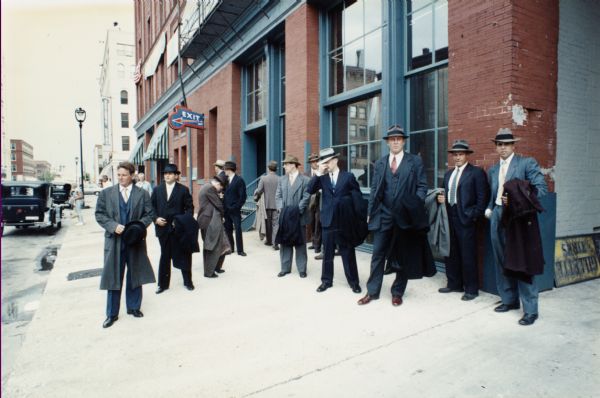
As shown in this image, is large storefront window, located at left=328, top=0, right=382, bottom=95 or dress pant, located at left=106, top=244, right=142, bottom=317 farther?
large storefront window, located at left=328, top=0, right=382, bottom=95

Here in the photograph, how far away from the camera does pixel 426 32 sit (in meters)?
7.15

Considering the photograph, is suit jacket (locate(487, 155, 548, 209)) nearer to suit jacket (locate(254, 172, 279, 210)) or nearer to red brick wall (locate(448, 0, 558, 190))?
red brick wall (locate(448, 0, 558, 190))

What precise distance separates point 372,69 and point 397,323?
5.74 meters

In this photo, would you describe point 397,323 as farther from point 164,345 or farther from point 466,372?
point 164,345

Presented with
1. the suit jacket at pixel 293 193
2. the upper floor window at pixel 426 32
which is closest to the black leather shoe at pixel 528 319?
the suit jacket at pixel 293 193

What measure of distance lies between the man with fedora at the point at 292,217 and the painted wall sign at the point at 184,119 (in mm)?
8359

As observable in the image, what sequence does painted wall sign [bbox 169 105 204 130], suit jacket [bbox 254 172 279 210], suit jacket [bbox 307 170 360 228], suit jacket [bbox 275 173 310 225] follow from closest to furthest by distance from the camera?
1. suit jacket [bbox 307 170 360 228]
2. suit jacket [bbox 275 173 310 225]
3. suit jacket [bbox 254 172 279 210]
4. painted wall sign [bbox 169 105 204 130]

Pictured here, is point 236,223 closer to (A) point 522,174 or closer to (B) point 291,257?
(B) point 291,257

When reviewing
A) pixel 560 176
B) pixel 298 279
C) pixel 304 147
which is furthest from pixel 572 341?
pixel 304 147

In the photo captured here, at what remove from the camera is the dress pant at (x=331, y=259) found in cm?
573

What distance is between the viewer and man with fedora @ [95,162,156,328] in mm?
4836

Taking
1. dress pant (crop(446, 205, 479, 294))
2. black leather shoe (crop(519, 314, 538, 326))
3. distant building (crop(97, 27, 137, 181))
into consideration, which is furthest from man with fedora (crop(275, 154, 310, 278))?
distant building (crop(97, 27, 137, 181))

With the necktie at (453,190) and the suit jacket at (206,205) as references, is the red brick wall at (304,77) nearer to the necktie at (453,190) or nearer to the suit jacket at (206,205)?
the suit jacket at (206,205)

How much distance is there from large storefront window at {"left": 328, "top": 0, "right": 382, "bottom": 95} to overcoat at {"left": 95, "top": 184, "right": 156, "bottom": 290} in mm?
5518
